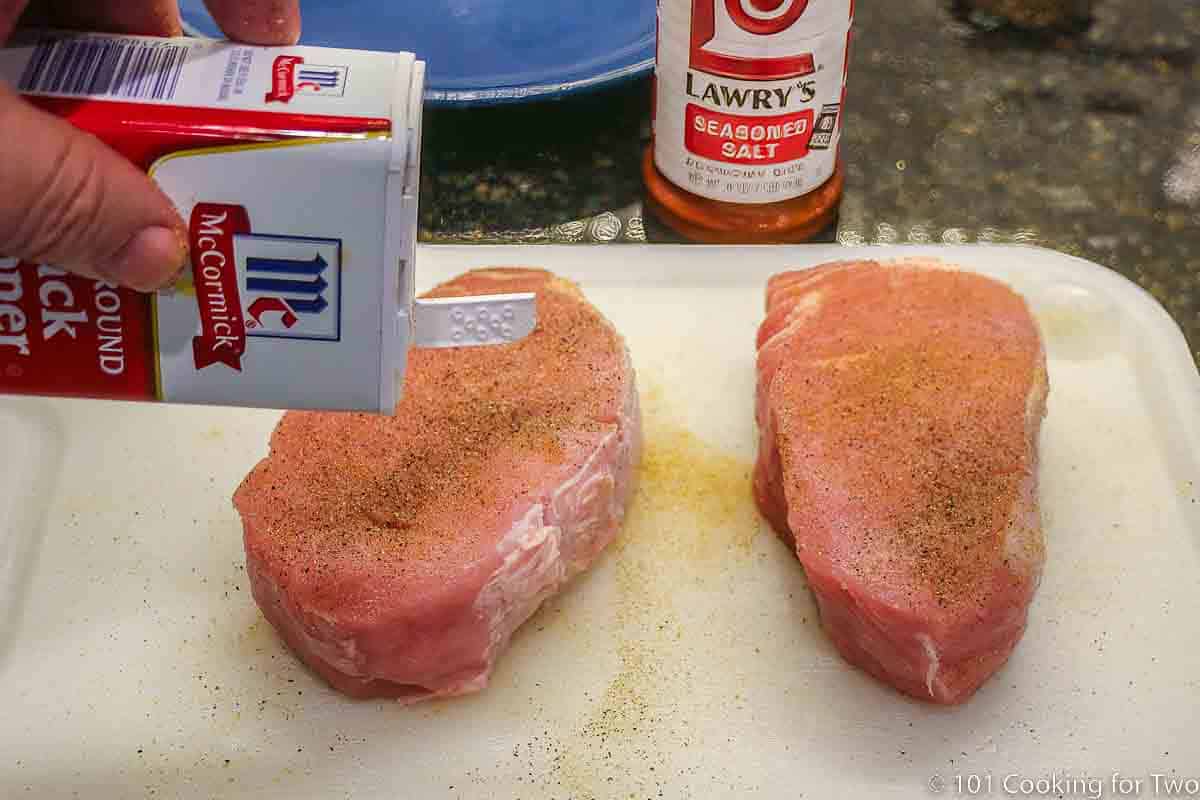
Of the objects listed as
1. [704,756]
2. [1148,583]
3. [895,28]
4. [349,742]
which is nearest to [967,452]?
[1148,583]

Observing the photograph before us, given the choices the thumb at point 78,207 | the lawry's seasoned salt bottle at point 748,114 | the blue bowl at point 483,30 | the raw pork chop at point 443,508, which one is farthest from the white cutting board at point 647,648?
the blue bowl at point 483,30

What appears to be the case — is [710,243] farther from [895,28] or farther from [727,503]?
[895,28]

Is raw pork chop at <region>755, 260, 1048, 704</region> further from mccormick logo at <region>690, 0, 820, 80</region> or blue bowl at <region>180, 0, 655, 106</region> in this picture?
blue bowl at <region>180, 0, 655, 106</region>

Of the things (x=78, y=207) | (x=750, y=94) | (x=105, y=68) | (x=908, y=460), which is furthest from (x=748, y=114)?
(x=78, y=207)

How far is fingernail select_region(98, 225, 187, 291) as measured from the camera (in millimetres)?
1192

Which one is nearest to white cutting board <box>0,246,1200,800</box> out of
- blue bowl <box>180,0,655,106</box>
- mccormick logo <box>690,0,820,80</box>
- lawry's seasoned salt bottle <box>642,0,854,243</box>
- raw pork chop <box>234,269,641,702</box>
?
raw pork chop <box>234,269,641,702</box>

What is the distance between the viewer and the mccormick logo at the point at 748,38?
6.39 feet

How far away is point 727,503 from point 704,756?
1.39 feet

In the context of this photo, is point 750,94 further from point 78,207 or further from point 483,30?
point 78,207

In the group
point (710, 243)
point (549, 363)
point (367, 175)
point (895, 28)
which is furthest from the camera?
point (895, 28)

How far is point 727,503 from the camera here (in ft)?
6.18

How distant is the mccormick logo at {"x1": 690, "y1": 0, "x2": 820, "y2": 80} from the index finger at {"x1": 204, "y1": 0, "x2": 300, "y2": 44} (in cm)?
75

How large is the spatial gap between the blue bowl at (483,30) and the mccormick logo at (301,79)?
3.76ft

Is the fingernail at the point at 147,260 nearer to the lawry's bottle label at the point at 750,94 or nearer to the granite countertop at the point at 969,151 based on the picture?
the lawry's bottle label at the point at 750,94
